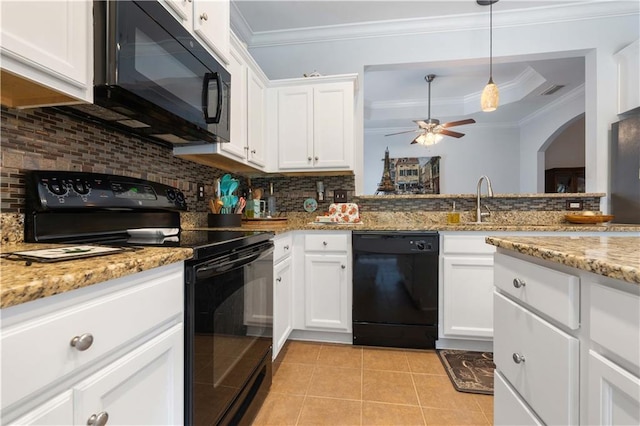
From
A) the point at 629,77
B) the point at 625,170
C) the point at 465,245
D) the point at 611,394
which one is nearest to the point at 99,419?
the point at 611,394

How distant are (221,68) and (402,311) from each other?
6.37 ft

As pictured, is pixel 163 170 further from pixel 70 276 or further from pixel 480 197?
pixel 480 197

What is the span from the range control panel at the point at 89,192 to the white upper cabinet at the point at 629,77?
11.6 ft

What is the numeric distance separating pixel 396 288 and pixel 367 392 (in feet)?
2.38

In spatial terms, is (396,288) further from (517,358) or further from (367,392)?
(517,358)

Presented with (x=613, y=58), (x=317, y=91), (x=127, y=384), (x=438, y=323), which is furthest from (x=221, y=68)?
(x=613, y=58)

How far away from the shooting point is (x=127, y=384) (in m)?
0.71

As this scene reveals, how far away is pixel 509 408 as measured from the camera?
961mm

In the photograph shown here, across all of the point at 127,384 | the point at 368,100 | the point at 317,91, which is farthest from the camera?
the point at 368,100

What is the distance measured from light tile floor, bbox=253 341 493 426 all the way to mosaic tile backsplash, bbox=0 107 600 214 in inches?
48.7

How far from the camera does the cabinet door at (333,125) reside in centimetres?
247

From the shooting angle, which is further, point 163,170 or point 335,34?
point 335,34

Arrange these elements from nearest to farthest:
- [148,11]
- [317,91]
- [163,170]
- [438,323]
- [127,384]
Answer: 1. [127,384]
2. [148,11]
3. [163,170]
4. [438,323]
5. [317,91]

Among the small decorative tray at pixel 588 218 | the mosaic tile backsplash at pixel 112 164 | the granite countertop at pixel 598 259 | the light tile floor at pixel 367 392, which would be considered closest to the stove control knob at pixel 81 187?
the mosaic tile backsplash at pixel 112 164
